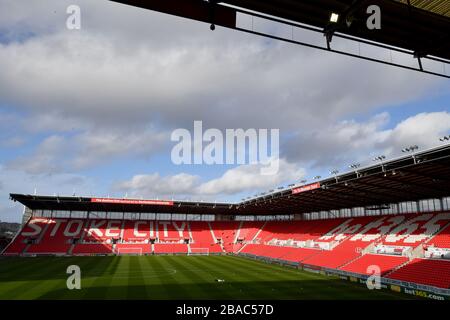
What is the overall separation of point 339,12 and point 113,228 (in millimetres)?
64906

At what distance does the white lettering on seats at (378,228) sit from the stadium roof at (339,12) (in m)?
38.4

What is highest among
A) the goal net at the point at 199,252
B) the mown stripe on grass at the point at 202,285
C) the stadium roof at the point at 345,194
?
the stadium roof at the point at 345,194

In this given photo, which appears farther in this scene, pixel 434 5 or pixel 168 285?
pixel 168 285

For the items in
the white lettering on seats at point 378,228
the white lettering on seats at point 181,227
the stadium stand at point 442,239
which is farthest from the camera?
the white lettering on seats at point 181,227

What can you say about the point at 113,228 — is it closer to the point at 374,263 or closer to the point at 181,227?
the point at 181,227

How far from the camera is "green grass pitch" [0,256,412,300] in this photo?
2519 centimetres

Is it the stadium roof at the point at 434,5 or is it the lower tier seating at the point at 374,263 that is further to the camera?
the lower tier seating at the point at 374,263

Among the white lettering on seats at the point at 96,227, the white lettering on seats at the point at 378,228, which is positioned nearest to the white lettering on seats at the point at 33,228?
the white lettering on seats at the point at 96,227

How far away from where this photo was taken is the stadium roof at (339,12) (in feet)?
20.5

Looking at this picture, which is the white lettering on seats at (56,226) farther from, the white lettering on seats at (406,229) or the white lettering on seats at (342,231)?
the white lettering on seats at (406,229)

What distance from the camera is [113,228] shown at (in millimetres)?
64438

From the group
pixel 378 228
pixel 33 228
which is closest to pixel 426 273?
pixel 378 228

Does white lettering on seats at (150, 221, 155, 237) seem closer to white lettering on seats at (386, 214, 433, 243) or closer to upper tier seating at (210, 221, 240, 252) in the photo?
upper tier seating at (210, 221, 240, 252)

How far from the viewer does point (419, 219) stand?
40.2m
